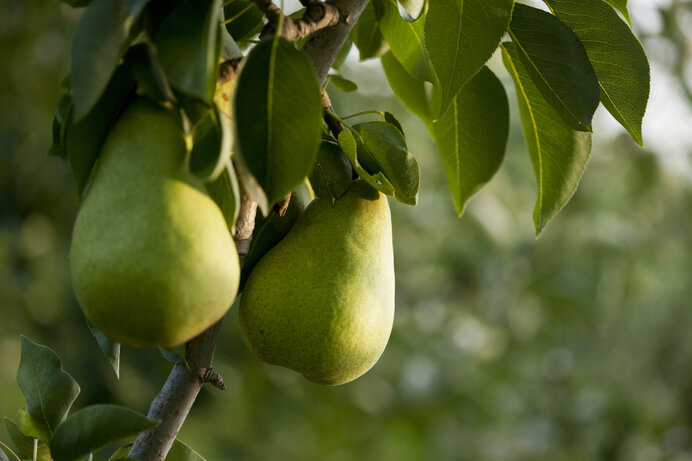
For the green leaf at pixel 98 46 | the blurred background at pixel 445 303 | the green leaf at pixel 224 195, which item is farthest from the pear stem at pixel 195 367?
the blurred background at pixel 445 303

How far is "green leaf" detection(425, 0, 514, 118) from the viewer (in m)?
0.52

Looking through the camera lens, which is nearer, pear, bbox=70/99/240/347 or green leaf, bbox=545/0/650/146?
pear, bbox=70/99/240/347

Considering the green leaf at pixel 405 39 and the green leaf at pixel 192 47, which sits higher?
the green leaf at pixel 192 47

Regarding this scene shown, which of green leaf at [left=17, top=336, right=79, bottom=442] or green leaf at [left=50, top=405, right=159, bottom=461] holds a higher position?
green leaf at [left=50, top=405, right=159, bottom=461]

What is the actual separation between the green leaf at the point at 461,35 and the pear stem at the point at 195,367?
0.06 meters

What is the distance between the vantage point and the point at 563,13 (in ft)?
1.95

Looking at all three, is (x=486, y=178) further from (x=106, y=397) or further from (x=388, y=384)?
(x=388, y=384)

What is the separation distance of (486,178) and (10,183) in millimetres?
3447

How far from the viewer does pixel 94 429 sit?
0.46 meters

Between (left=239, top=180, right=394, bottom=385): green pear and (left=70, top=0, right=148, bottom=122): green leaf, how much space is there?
214 millimetres

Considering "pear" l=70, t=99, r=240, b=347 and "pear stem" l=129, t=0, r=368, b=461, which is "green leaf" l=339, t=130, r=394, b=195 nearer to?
"pear stem" l=129, t=0, r=368, b=461

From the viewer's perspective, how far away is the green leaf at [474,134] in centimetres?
64

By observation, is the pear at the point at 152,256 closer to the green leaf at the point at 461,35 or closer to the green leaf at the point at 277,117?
the green leaf at the point at 277,117

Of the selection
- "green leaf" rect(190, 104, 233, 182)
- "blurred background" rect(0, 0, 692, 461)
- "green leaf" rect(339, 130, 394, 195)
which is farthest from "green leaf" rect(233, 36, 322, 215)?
"blurred background" rect(0, 0, 692, 461)
